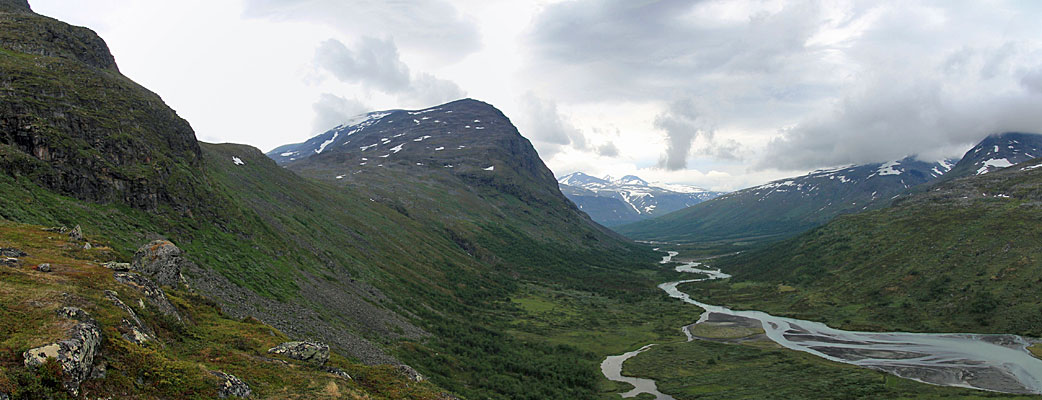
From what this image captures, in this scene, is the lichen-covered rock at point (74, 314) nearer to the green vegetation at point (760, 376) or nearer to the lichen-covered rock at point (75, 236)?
the lichen-covered rock at point (75, 236)

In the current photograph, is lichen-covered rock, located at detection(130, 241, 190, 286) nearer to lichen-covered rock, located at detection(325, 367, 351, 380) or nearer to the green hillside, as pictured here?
the green hillside

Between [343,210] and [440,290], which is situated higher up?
[343,210]

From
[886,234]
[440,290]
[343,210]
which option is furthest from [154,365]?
[886,234]

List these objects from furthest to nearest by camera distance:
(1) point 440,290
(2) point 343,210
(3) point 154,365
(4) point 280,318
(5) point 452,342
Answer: (2) point 343,210
(1) point 440,290
(5) point 452,342
(4) point 280,318
(3) point 154,365

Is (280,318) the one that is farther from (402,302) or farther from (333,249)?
(333,249)

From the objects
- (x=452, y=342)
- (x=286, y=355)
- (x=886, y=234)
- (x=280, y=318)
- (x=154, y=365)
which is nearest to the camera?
(x=154, y=365)

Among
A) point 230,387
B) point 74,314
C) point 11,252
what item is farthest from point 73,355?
point 11,252

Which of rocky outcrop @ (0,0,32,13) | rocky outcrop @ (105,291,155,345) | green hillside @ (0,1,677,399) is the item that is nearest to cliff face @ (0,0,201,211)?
green hillside @ (0,1,677,399)
